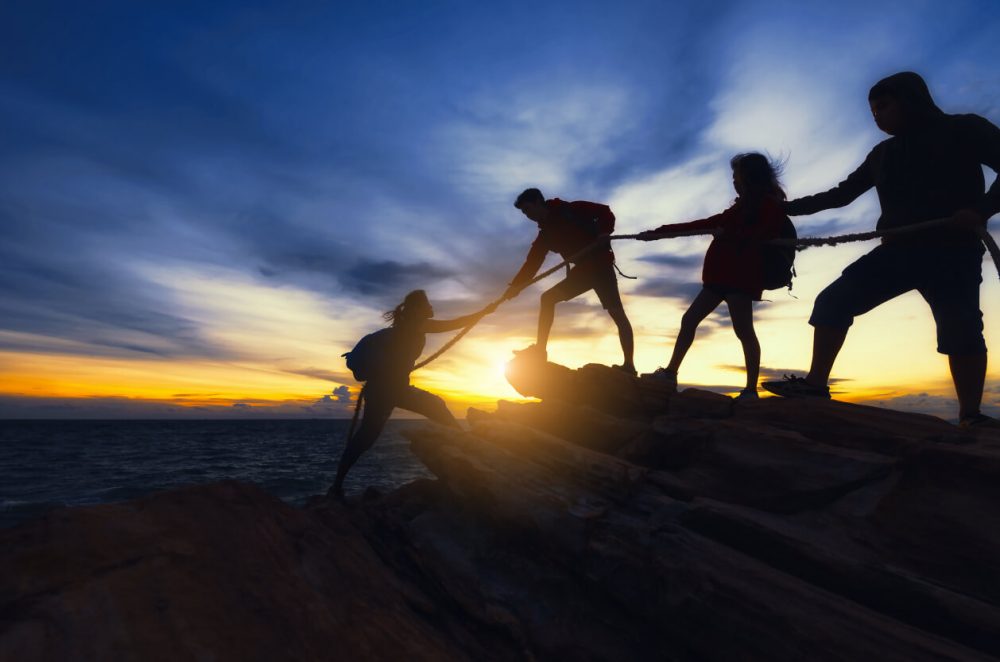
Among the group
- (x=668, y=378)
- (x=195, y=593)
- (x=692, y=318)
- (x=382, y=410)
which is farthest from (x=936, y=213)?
(x=382, y=410)

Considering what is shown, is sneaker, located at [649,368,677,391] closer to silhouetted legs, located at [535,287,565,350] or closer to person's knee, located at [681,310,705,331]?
person's knee, located at [681,310,705,331]

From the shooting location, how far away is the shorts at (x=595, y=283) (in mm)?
7992

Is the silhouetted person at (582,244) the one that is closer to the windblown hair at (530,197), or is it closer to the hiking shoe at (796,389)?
the windblown hair at (530,197)

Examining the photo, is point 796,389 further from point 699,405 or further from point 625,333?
point 625,333

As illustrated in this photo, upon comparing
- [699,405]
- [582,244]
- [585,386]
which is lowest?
[699,405]

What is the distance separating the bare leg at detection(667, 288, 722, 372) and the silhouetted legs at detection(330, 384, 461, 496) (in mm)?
3830

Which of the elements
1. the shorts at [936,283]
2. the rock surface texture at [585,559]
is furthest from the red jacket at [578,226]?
the shorts at [936,283]

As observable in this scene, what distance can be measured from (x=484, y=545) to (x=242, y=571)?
3024 millimetres

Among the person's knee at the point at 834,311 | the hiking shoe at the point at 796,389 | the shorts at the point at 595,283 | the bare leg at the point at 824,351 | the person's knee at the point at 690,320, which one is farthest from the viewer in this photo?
the shorts at the point at 595,283

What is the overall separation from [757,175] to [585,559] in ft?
18.3

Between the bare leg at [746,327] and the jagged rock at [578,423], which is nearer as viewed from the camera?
the bare leg at [746,327]

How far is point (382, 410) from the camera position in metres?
7.69

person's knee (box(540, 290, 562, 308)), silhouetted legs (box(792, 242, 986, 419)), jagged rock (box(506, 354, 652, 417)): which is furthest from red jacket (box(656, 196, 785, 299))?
person's knee (box(540, 290, 562, 308))

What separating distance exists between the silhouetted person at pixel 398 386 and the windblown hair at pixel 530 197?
2364 millimetres
